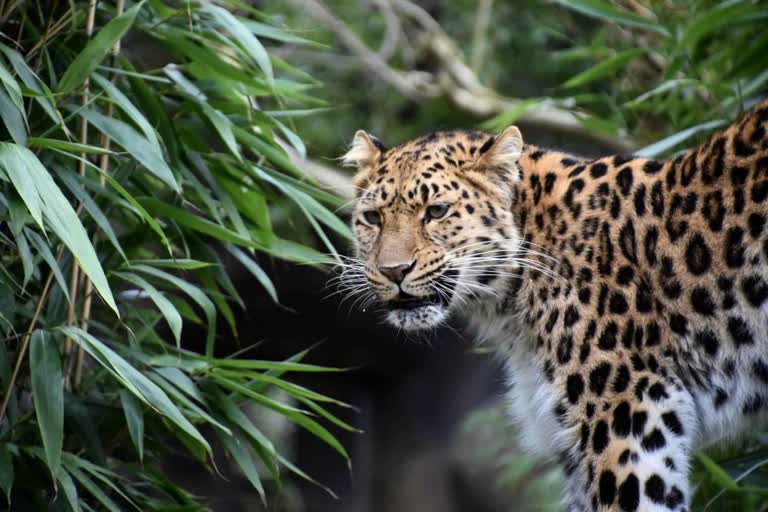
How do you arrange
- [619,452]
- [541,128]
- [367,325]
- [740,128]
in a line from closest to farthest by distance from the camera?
[619,452] → [740,128] → [541,128] → [367,325]

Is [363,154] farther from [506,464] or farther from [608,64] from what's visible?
[506,464]

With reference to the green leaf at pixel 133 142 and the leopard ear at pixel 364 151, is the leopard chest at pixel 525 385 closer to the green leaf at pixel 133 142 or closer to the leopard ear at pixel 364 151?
the leopard ear at pixel 364 151

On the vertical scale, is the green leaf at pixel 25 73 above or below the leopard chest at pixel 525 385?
above

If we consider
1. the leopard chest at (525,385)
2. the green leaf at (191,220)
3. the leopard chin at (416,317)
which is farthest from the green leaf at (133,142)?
the leopard chest at (525,385)

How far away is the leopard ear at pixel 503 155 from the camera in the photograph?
205 inches

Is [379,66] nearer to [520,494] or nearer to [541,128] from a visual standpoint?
[541,128]

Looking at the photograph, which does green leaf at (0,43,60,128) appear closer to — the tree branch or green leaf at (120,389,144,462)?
green leaf at (120,389,144,462)

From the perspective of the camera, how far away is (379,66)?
31.5ft

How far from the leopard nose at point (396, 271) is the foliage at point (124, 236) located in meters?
0.44

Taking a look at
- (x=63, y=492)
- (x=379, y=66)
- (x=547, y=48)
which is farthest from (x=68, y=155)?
(x=547, y=48)

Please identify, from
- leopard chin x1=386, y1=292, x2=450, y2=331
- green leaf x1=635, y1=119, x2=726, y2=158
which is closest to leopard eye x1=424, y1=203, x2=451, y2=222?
leopard chin x1=386, y1=292, x2=450, y2=331

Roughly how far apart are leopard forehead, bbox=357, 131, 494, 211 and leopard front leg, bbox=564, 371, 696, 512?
1.17 meters

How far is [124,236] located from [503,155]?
72.7 inches

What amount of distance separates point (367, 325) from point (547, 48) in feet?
12.1
